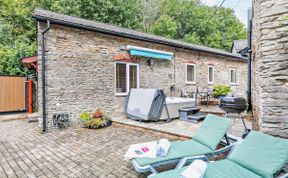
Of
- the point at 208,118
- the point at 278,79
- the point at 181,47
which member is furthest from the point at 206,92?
the point at 278,79

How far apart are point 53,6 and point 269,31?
19.9m

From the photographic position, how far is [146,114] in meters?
Answer: 7.35

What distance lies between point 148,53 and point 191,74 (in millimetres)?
4584

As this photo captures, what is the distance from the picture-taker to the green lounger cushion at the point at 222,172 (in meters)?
2.65

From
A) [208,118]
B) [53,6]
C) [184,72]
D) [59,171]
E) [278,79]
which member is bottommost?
[59,171]

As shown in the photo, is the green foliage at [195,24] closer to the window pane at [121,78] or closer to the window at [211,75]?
the window at [211,75]

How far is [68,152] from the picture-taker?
473 cm

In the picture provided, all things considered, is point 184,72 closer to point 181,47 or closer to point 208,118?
point 181,47

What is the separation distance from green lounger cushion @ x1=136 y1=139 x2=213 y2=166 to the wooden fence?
33.1 feet

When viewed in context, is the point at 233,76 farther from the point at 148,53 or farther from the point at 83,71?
the point at 83,71

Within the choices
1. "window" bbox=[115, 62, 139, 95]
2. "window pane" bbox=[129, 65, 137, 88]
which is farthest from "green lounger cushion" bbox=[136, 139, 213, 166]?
"window pane" bbox=[129, 65, 137, 88]

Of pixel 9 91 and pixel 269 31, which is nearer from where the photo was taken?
pixel 269 31

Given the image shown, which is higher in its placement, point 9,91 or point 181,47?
point 181,47

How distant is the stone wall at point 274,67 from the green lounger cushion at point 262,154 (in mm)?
617
